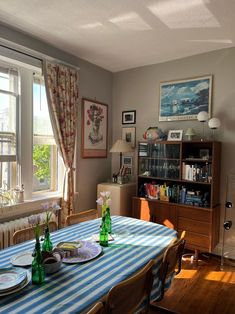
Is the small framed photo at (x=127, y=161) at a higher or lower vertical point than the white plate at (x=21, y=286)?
higher

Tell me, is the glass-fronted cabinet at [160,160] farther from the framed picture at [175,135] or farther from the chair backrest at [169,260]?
the chair backrest at [169,260]

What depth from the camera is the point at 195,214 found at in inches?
122

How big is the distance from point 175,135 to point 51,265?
257 centimetres

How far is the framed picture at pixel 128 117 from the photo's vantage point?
4027mm

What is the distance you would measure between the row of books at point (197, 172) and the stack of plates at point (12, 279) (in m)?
2.36

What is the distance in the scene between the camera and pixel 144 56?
3.50 metres

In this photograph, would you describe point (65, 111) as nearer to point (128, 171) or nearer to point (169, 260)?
point (128, 171)


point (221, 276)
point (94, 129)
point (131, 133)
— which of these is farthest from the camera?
point (131, 133)

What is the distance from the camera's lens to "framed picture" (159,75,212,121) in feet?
11.0

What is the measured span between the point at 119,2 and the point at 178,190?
7.49 ft

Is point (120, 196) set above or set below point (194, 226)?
above

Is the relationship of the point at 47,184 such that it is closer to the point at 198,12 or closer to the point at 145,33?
the point at 145,33

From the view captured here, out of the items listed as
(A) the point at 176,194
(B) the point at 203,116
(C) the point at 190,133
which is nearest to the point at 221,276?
(A) the point at 176,194

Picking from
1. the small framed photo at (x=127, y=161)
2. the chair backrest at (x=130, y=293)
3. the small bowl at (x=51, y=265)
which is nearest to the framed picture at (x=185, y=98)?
the small framed photo at (x=127, y=161)
